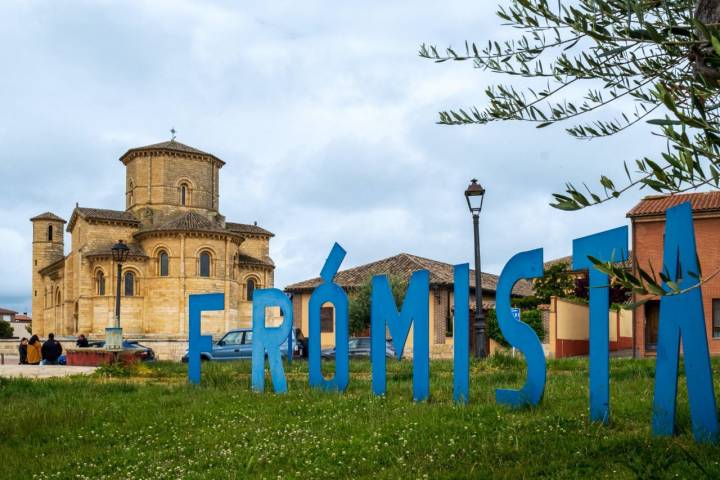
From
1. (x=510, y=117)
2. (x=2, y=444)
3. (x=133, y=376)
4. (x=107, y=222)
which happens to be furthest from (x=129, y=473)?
(x=107, y=222)

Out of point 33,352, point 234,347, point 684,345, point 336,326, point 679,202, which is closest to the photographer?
point 684,345

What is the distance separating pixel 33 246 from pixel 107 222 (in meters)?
18.6

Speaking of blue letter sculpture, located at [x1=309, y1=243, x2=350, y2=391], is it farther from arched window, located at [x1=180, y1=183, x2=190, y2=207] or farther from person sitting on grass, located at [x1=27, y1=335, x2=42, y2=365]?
arched window, located at [x1=180, y1=183, x2=190, y2=207]

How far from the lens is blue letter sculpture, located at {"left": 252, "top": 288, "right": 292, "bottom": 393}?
1234 centimetres

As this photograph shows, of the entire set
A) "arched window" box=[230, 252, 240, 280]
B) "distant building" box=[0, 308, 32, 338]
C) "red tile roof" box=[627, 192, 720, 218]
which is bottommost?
"distant building" box=[0, 308, 32, 338]

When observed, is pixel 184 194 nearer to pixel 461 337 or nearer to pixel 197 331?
pixel 197 331

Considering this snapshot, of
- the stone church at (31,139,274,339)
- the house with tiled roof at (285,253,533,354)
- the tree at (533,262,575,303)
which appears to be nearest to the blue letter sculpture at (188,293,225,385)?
the house with tiled roof at (285,253,533,354)

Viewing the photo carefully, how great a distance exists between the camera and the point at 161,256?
2186 inches

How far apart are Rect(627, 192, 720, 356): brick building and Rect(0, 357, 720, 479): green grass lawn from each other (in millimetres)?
19931

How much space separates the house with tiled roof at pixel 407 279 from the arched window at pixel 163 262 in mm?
11899

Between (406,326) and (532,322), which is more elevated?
(406,326)

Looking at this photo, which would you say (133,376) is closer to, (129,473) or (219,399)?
(219,399)

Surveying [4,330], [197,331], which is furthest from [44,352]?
[4,330]

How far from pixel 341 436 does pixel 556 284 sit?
3497 cm
